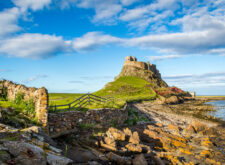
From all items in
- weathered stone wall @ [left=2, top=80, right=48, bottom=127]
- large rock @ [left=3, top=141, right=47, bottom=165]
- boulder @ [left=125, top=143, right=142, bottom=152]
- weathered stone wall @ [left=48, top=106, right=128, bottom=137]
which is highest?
weathered stone wall @ [left=2, top=80, right=48, bottom=127]

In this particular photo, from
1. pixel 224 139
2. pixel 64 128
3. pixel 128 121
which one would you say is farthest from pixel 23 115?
pixel 224 139

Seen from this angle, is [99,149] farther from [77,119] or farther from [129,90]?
[129,90]

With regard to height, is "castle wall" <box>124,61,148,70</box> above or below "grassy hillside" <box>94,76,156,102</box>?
above

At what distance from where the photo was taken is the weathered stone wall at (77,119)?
12741 millimetres

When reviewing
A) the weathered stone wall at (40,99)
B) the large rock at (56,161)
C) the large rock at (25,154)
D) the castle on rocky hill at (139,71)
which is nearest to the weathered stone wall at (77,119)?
the weathered stone wall at (40,99)

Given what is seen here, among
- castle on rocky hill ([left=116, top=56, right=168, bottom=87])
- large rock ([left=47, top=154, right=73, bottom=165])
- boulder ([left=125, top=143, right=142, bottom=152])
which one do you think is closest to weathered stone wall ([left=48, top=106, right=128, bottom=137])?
boulder ([left=125, top=143, right=142, bottom=152])

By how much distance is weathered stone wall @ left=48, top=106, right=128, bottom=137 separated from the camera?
12.7 metres

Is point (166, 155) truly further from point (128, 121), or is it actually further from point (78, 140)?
point (128, 121)

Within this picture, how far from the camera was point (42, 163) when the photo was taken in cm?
473

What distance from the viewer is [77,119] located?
15016mm

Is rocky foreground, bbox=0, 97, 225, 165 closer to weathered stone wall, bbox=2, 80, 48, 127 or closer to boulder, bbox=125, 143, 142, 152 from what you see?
boulder, bbox=125, 143, 142, 152

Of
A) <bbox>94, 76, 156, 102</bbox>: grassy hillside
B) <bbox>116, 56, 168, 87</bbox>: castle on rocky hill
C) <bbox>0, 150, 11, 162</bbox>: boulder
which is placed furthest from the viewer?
<bbox>116, 56, 168, 87</bbox>: castle on rocky hill

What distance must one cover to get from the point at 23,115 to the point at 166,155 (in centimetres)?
948

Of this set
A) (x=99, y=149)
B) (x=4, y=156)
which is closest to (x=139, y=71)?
(x=99, y=149)
